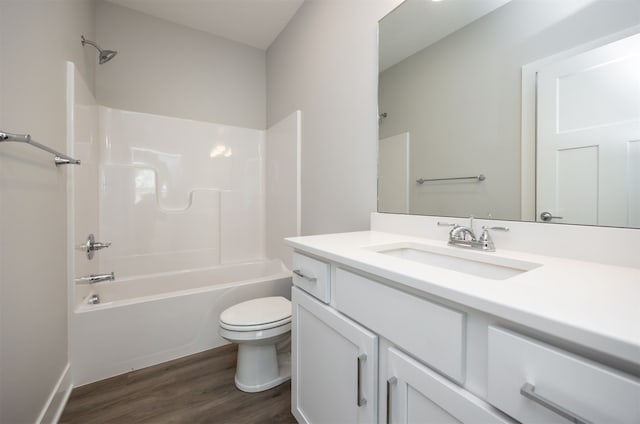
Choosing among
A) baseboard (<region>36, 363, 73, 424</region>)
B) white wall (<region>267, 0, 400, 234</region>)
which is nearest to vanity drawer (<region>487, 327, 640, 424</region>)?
white wall (<region>267, 0, 400, 234</region>)

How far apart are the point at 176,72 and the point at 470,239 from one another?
272cm

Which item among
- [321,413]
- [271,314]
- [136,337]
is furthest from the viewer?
[136,337]

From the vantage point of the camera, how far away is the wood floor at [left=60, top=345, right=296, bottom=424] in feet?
4.20

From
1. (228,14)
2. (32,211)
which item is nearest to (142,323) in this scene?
(32,211)

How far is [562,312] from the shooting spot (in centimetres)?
41

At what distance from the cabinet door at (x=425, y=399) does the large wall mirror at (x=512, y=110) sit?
641 millimetres

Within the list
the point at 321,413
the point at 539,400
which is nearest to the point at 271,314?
the point at 321,413

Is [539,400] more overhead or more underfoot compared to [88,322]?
more overhead

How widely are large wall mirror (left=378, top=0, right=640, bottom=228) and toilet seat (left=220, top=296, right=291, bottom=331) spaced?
0.86 metres

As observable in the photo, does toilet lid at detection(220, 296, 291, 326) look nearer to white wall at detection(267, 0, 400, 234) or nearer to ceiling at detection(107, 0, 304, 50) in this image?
white wall at detection(267, 0, 400, 234)

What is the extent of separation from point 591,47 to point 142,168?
2.78m

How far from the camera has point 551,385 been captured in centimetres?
41

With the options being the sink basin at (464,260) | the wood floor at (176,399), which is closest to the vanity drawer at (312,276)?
the sink basin at (464,260)

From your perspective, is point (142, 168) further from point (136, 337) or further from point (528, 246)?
point (528, 246)
